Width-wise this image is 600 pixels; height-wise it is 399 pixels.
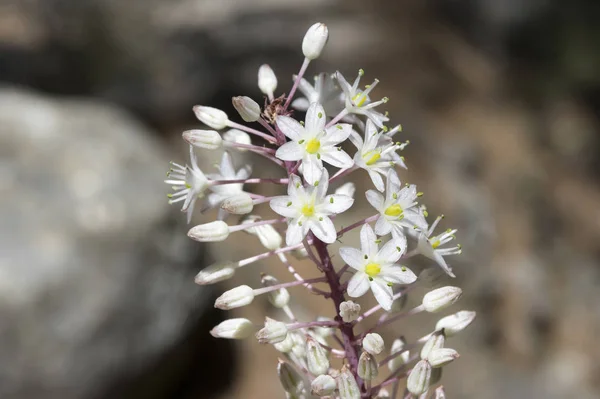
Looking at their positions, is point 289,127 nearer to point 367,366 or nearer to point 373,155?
point 373,155

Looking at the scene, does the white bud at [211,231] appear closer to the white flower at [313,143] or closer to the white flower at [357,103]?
the white flower at [313,143]

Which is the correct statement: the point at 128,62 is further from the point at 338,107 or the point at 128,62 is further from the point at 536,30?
the point at 338,107

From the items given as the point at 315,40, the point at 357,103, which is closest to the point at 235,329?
the point at 357,103

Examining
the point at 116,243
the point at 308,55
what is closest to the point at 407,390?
the point at 308,55

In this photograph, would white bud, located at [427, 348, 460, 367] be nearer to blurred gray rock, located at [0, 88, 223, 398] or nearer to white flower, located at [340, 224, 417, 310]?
white flower, located at [340, 224, 417, 310]

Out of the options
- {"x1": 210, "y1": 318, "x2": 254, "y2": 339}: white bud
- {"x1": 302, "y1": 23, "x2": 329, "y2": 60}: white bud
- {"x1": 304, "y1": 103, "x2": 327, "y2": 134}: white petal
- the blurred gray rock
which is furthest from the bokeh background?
{"x1": 304, "y1": 103, "x2": 327, "y2": 134}: white petal

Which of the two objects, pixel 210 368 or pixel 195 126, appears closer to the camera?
pixel 210 368
